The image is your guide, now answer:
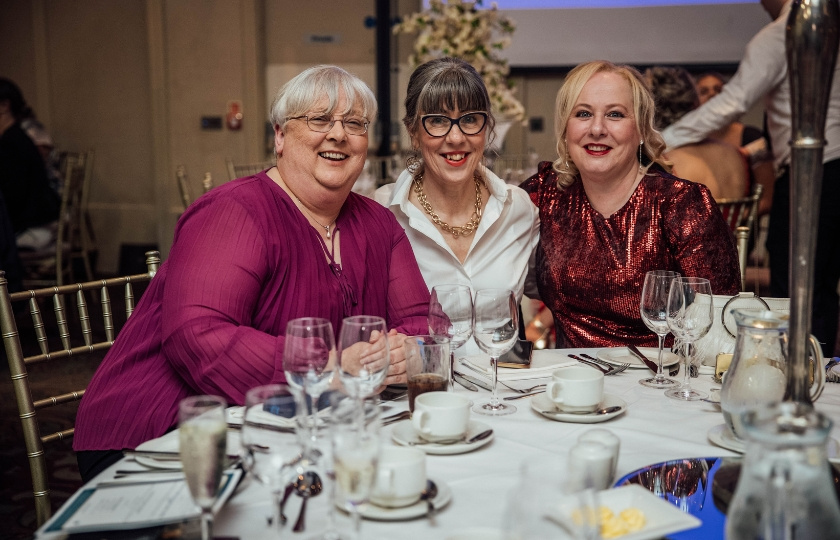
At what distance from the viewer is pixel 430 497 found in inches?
42.0

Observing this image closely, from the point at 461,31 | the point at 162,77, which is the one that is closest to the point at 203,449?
the point at 461,31

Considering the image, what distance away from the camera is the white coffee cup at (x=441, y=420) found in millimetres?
1241

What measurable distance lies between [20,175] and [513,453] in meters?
4.93

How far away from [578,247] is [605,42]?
164 inches

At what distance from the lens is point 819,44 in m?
1.02

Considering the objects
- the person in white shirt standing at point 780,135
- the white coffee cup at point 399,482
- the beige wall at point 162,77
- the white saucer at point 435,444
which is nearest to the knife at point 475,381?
the white saucer at point 435,444

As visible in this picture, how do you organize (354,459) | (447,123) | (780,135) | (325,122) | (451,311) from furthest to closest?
(780,135), (447,123), (325,122), (451,311), (354,459)

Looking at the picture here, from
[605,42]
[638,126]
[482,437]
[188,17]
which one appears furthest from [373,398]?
[188,17]

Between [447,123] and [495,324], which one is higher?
[447,123]

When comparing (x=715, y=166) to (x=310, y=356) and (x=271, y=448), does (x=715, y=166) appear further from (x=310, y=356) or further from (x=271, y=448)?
(x=271, y=448)

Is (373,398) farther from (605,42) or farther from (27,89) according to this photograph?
(27,89)

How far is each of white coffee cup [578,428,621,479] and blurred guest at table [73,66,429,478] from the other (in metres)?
0.57

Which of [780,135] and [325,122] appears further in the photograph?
[780,135]

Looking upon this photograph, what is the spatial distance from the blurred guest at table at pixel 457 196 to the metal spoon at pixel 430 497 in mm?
1193
